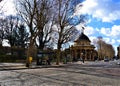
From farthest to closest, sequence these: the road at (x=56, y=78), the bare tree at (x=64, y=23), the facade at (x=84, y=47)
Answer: the facade at (x=84, y=47)
the bare tree at (x=64, y=23)
the road at (x=56, y=78)

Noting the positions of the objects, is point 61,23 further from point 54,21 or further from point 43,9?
point 43,9

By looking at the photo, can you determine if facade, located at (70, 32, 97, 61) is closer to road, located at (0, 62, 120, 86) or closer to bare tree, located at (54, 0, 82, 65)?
bare tree, located at (54, 0, 82, 65)

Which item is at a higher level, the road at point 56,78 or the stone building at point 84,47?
the stone building at point 84,47

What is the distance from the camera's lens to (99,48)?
175375 mm

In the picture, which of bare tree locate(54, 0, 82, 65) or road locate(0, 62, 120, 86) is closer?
road locate(0, 62, 120, 86)

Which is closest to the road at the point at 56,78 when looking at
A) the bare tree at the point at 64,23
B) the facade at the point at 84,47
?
the bare tree at the point at 64,23

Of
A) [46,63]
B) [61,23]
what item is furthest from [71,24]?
[46,63]

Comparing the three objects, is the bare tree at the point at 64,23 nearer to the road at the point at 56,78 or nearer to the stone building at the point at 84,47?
the road at the point at 56,78

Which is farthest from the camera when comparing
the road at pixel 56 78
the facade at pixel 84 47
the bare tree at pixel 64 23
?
the facade at pixel 84 47

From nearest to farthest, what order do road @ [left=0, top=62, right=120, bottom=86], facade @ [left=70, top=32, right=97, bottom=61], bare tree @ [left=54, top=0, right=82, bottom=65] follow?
road @ [left=0, top=62, right=120, bottom=86] < bare tree @ [left=54, top=0, right=82, bottom=65] < facade @ [left=70, top=32, right=97, bottom=61]

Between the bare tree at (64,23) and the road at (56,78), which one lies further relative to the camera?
the bare tree at (64,23)

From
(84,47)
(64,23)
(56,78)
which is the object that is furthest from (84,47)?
(56,78)

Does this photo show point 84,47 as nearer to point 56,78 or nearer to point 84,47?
point 84,47

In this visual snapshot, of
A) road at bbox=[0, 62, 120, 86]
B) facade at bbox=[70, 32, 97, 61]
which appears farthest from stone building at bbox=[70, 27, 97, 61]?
road at bbox=[0, 62, 120, 86]
